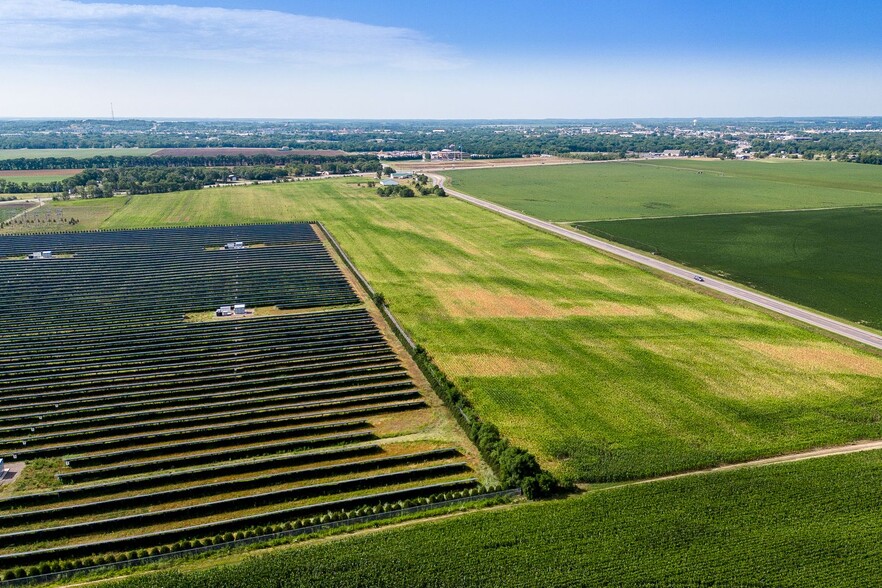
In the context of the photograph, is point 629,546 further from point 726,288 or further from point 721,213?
point 721,213

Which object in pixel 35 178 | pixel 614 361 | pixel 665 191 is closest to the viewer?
pixel 614 361

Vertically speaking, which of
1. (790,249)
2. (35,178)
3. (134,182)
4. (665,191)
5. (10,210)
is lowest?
(790,249)

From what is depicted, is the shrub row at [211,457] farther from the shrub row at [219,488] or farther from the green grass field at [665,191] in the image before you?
the green grass field at [665,191]

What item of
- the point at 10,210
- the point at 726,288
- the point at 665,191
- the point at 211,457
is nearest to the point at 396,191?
the point at 665,191

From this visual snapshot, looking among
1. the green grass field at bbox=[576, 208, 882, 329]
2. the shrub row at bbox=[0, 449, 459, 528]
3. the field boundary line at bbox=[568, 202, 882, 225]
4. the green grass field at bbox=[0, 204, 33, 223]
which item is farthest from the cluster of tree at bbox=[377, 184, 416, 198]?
the shrub row at bbox=[0, 449, 459, 528]

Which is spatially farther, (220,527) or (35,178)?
(35,178)

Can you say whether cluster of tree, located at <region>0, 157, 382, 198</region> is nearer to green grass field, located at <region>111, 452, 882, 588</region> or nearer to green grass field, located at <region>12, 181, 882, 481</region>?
green grass field, located at <region>12, 181, 882, 481</region>
